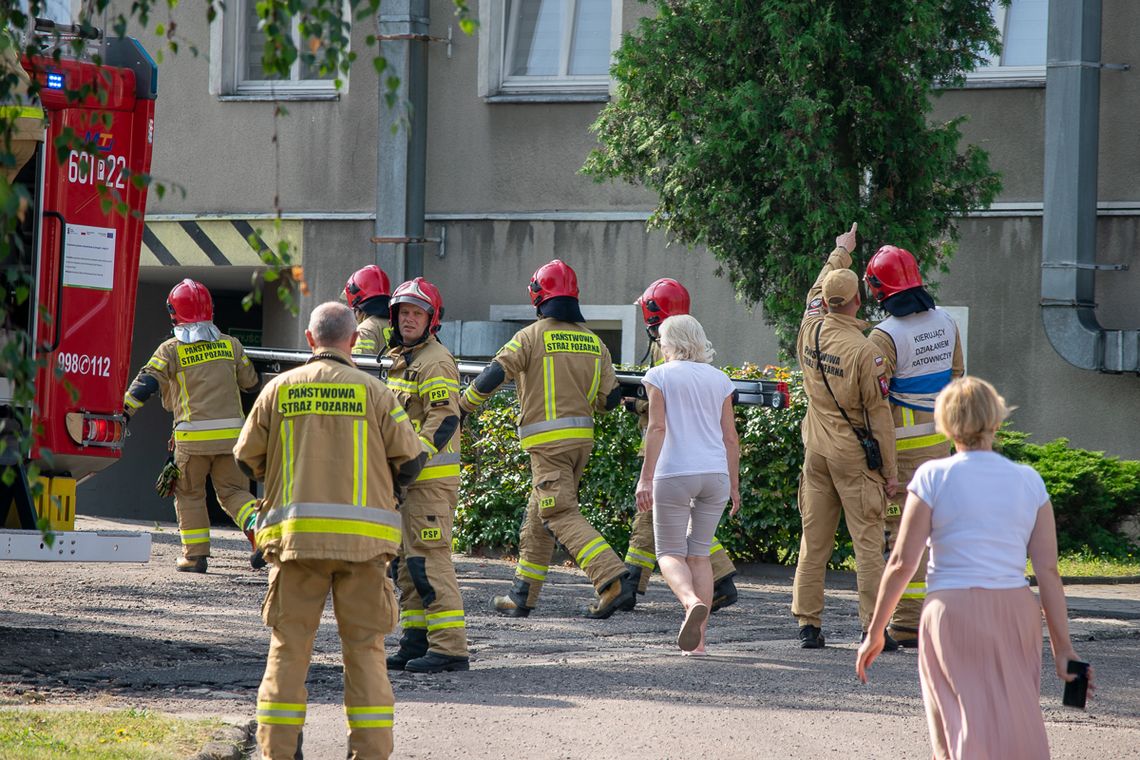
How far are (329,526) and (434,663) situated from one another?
227cm

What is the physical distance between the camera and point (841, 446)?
865 cm

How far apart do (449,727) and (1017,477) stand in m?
2.66

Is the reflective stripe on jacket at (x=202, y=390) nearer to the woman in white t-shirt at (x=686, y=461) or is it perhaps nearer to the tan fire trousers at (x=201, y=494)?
the tan fire trousers at (x=201, y=494)

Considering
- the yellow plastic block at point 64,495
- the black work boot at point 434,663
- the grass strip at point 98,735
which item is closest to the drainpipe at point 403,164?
the yellow plastic block at point 64,495

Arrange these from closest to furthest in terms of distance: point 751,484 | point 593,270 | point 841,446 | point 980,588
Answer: point 980,588 < point 841,446 < point 751,484 < point 593,270

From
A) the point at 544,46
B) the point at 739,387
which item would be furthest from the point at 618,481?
the point at 544,46

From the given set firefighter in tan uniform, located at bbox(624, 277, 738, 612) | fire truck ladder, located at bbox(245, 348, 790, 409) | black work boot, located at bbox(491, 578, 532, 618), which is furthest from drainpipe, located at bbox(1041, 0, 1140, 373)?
black work boot, located at bbox(491, 578, 532, 618)

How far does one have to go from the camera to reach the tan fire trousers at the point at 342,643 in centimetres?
558

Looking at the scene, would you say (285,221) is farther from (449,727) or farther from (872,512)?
(449,727)

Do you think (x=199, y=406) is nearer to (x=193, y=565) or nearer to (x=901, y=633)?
(x=193, y=565)

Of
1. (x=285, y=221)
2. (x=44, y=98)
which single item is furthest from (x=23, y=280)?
(x=285, y=221)

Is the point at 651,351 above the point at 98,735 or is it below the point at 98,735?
above

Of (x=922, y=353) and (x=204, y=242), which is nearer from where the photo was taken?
(x=922, y=353)

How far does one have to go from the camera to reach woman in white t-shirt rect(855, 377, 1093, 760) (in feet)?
15.4
